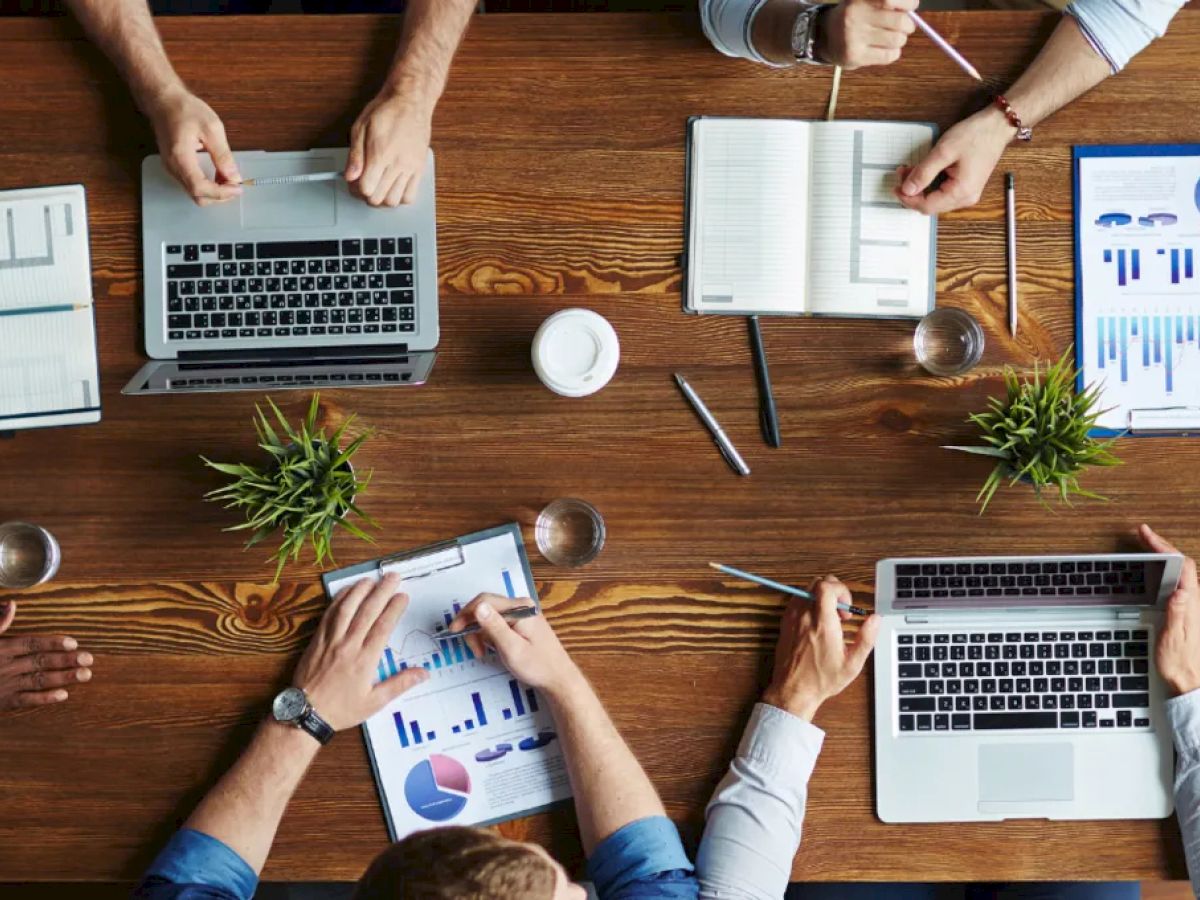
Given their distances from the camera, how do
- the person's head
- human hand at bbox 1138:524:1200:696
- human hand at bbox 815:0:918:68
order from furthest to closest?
1. human hand at bbox 1138:524:1200:696
2. human hand at bbox 815:0:918:68
3. the person's head

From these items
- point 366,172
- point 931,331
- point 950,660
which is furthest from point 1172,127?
point 366,172

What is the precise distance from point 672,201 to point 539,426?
413mm

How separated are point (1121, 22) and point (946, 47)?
0.28 metres

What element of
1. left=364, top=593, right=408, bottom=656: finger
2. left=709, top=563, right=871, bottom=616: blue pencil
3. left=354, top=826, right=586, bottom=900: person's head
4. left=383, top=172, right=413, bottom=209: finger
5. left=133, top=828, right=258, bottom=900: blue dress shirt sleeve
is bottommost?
left=133, top=828, right=258, bottom=900: blue dress shirt sleeve

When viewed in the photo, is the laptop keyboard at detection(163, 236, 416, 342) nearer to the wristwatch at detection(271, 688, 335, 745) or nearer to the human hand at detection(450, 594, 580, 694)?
the human hand at detection(450, 594, 580, 694)

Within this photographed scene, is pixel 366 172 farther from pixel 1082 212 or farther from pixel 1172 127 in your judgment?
pixel 1172 127

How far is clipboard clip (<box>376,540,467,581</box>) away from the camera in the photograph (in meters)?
1.63

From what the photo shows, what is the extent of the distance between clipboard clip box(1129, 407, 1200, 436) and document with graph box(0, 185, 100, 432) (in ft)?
5.34

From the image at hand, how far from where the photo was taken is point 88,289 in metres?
1.65

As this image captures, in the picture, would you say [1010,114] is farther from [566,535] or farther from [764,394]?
[566,535]

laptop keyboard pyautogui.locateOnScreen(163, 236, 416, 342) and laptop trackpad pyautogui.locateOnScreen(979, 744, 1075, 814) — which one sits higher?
laptop keyboard pyautogui.locateOnScreen(163, 236, 416, 342)

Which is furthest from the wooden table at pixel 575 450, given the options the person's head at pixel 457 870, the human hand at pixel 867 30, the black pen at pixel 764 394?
the person's head at pixel 457 870

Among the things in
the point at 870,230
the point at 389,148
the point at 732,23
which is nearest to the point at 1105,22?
the point at 870,230

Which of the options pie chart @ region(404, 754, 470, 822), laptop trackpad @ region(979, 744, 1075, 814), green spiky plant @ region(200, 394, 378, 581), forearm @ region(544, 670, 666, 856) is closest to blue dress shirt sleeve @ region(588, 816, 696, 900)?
forearm @ region(544, 670, 666, 856)
